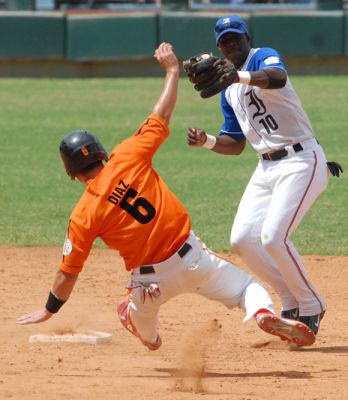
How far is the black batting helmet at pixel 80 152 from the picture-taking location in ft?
17.9

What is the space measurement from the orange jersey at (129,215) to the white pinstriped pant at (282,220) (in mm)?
856

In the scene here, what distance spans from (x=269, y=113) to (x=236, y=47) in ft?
1.57

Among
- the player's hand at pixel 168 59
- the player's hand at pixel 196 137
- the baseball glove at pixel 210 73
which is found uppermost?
the player's hand at pixel 168 59

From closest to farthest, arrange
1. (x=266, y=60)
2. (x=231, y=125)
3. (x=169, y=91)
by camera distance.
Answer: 1. (x=169, y=91)
2. (x=266, y=60)
3. (x=231, y=125)

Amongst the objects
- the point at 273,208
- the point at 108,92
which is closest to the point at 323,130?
the point at 108,92

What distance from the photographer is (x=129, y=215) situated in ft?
17.5

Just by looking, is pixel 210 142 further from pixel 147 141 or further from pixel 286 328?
pixel 286 328

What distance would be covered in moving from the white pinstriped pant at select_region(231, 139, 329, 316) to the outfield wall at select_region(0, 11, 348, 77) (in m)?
15.5

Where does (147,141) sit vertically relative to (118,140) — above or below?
above

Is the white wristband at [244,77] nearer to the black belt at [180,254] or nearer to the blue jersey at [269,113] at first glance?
the blue jersey at [269,113]

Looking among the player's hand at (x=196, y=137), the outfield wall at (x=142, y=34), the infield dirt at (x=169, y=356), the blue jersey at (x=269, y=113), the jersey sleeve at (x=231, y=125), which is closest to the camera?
the infield dirt at (x=169, y=356)

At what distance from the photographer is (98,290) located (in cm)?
802

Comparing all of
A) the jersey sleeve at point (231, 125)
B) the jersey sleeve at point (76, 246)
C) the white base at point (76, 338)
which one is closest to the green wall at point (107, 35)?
the jersey sleeve at point (231, 125)

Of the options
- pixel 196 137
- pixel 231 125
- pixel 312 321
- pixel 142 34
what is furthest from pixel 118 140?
pixel 312 321
